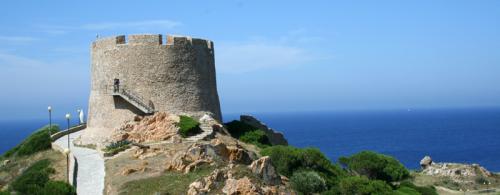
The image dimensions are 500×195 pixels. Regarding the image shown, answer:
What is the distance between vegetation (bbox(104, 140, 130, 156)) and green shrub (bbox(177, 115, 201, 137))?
109 inches

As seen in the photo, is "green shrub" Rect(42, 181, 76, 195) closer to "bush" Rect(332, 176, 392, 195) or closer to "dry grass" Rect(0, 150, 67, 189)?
"dry grass" Rect(0, 150, 67, 189)

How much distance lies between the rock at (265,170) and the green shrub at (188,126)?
7.92 m

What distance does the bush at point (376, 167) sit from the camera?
139 feet

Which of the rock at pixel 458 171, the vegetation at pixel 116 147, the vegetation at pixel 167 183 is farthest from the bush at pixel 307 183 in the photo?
the rock at pixel 458 171

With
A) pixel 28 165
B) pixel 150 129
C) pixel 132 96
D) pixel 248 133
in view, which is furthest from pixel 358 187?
pixel 28 165

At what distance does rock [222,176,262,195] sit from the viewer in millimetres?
18750

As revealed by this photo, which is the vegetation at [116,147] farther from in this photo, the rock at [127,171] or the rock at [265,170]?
the rock at [265,170]

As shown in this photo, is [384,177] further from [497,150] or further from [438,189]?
[497,150]

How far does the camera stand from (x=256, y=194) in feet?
61.4

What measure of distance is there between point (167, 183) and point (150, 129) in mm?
10345

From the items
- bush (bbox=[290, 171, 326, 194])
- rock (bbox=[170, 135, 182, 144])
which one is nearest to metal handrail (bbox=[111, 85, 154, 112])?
rock (bbox=[170, 135, 182, 144])

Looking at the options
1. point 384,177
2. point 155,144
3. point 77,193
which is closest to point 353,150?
point 384,177

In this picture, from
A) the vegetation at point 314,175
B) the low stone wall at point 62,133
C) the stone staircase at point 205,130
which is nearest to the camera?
the vegetation at point 314,175

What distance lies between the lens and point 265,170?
22.3 metres
